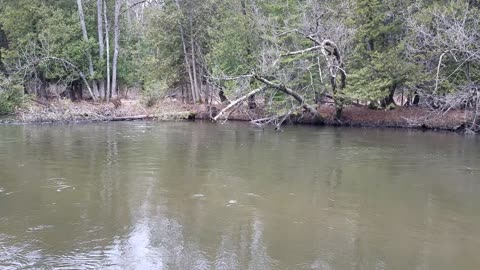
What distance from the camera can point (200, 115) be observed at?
29.5 m

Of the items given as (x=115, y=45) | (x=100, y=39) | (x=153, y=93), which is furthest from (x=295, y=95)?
(x=100, y=39)

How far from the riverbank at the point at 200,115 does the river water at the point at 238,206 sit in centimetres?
694

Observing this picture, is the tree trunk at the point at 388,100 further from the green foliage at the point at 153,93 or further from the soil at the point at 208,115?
the green foliage at the point at 153,93

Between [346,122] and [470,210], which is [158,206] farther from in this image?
[346,122]

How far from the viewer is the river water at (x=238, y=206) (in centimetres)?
645

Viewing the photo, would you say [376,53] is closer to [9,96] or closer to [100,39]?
[100,39]

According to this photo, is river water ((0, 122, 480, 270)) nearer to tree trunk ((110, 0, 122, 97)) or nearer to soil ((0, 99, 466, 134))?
soil ((0, 99, 466, 134))

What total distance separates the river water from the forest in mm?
6553

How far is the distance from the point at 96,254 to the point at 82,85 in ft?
100

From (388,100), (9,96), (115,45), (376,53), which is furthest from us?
(115,45)

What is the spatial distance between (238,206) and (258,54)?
61.3ft

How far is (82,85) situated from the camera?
3503 cm

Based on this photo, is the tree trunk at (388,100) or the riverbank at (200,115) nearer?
the riverbank at (200,115)

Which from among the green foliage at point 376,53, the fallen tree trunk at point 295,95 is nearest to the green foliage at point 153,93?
the fallen tree trunk at point 295,95
